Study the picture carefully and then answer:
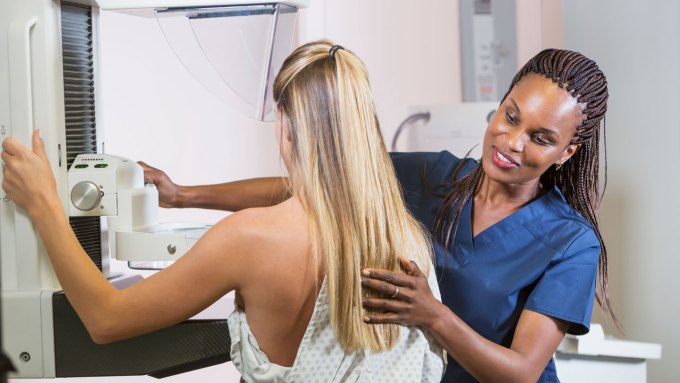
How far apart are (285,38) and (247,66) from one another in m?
0.08

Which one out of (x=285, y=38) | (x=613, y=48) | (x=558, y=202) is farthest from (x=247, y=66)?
(x=613, y=48)

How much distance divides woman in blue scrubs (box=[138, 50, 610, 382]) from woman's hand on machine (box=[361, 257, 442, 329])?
11 cm

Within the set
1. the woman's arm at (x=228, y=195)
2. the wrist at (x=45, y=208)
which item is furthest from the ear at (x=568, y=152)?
the wrist at (x=45, y=208)

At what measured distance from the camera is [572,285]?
1.27 m

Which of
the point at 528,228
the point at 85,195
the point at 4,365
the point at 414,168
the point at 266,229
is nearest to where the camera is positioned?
the point at 4,365

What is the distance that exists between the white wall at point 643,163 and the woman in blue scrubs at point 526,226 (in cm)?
102

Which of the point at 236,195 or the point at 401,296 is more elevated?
the point at 236,195

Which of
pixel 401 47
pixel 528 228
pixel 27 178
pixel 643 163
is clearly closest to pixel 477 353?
pixel 528 228

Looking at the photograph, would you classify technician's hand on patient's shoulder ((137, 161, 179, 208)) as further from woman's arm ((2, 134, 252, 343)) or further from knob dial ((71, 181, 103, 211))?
woman's arm ((2, 134, 252, 343))

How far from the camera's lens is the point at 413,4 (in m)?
2.80

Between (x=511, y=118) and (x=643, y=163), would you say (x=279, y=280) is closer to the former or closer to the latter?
(x=511, y=118)

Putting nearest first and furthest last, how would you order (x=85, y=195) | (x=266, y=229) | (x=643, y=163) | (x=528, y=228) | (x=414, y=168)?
(x=266, y=229)
(x=85, y=195)
(x=528, y=228)
(x=414, y=168)
(x=643, y=163)

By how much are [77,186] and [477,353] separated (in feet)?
2.09

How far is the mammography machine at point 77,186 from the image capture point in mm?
1203
